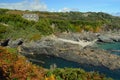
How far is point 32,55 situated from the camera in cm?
9331

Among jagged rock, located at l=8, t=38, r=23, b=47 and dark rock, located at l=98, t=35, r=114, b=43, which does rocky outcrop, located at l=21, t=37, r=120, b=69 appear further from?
dark rock, located at l=98, t=35, r=114, b=43

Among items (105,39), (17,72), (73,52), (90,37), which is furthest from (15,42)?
(17,72)

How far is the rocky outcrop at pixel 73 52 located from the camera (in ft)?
258

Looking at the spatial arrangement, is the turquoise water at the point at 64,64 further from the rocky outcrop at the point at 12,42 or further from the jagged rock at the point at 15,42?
the rocky outcrop at the point at 12,42

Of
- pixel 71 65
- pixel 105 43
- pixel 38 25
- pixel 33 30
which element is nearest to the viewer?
pixel 71 65

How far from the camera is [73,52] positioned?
9075 cm

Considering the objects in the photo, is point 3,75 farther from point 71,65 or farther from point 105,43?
point 105,43

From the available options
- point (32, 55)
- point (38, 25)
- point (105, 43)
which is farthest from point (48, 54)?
point (105, 43)

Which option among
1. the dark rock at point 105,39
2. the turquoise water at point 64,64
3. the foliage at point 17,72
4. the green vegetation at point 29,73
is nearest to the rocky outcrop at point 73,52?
the turquoise water at point 64,64

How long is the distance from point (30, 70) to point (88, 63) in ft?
149

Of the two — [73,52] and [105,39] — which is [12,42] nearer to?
[73,52]

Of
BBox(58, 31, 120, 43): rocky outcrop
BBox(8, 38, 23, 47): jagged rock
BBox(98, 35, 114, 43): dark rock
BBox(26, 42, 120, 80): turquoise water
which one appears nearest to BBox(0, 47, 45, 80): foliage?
BBox(26, 42, 120, 80): turquoise water

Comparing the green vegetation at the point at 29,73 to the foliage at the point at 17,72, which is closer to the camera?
the foliage at the point at 17,72

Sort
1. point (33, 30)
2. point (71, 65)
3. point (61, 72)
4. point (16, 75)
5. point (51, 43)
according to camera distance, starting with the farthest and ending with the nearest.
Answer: point (33, 30), point (51, 43), point (71, 65), point (61, 72), point (16, 75)
